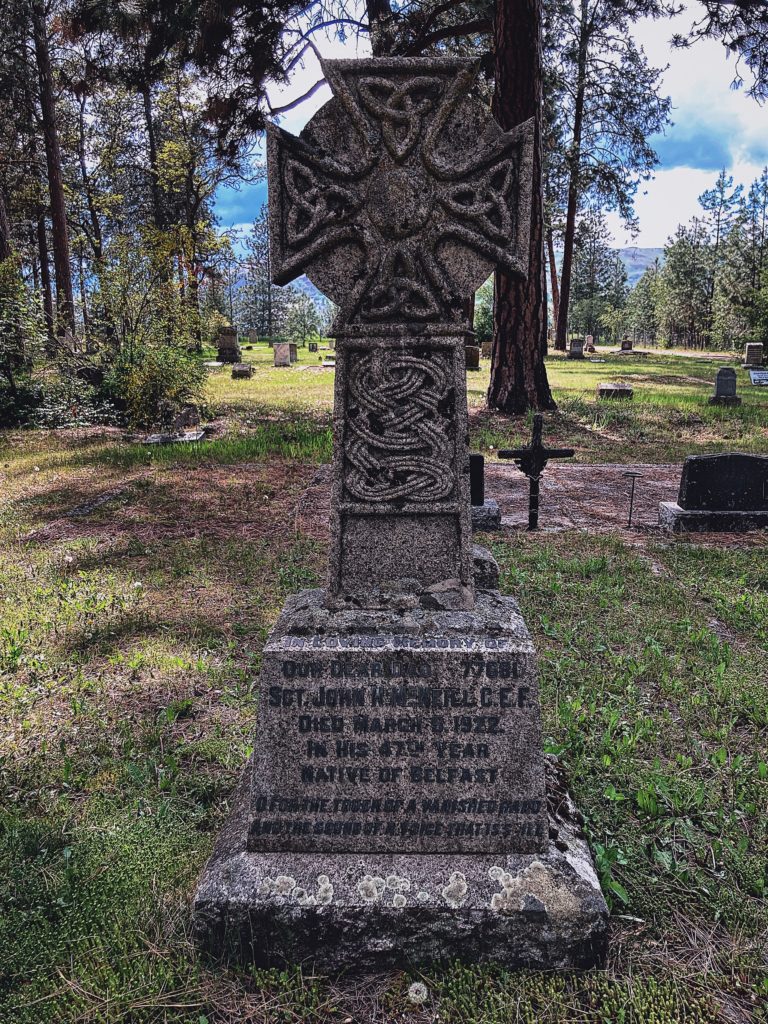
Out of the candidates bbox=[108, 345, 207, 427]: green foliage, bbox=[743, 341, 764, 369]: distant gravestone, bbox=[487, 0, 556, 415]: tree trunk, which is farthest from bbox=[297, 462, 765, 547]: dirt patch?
bbox=[743, 341, 764, 369]: distant gravestone

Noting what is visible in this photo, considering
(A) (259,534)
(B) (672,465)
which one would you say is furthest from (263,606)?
(B) (672,465)

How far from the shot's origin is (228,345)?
25.9m

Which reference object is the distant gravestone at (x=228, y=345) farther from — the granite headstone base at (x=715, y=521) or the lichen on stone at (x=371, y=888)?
the lichen on stone at (x=371, y=888)

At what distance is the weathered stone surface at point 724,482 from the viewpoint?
6414 mm

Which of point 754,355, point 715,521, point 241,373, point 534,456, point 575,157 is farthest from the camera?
point 754,355

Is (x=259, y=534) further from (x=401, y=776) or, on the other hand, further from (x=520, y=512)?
(x=401, y=776)

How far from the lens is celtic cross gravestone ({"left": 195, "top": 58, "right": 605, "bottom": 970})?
6.65 feet

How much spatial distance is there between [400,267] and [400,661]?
1.29m

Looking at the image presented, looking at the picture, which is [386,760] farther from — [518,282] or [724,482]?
[518,282]

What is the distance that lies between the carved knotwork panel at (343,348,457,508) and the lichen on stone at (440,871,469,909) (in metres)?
1.17

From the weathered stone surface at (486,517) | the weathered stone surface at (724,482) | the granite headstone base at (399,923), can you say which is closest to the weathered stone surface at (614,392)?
the weathered stone surface at (724,482)

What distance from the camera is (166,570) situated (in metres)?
5.24

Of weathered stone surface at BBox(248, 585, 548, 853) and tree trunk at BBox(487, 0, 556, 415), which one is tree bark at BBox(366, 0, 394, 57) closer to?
tree trunk at BBox(487, 0, 556, 415)

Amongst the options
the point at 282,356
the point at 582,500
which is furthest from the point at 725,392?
the point at 282,356
